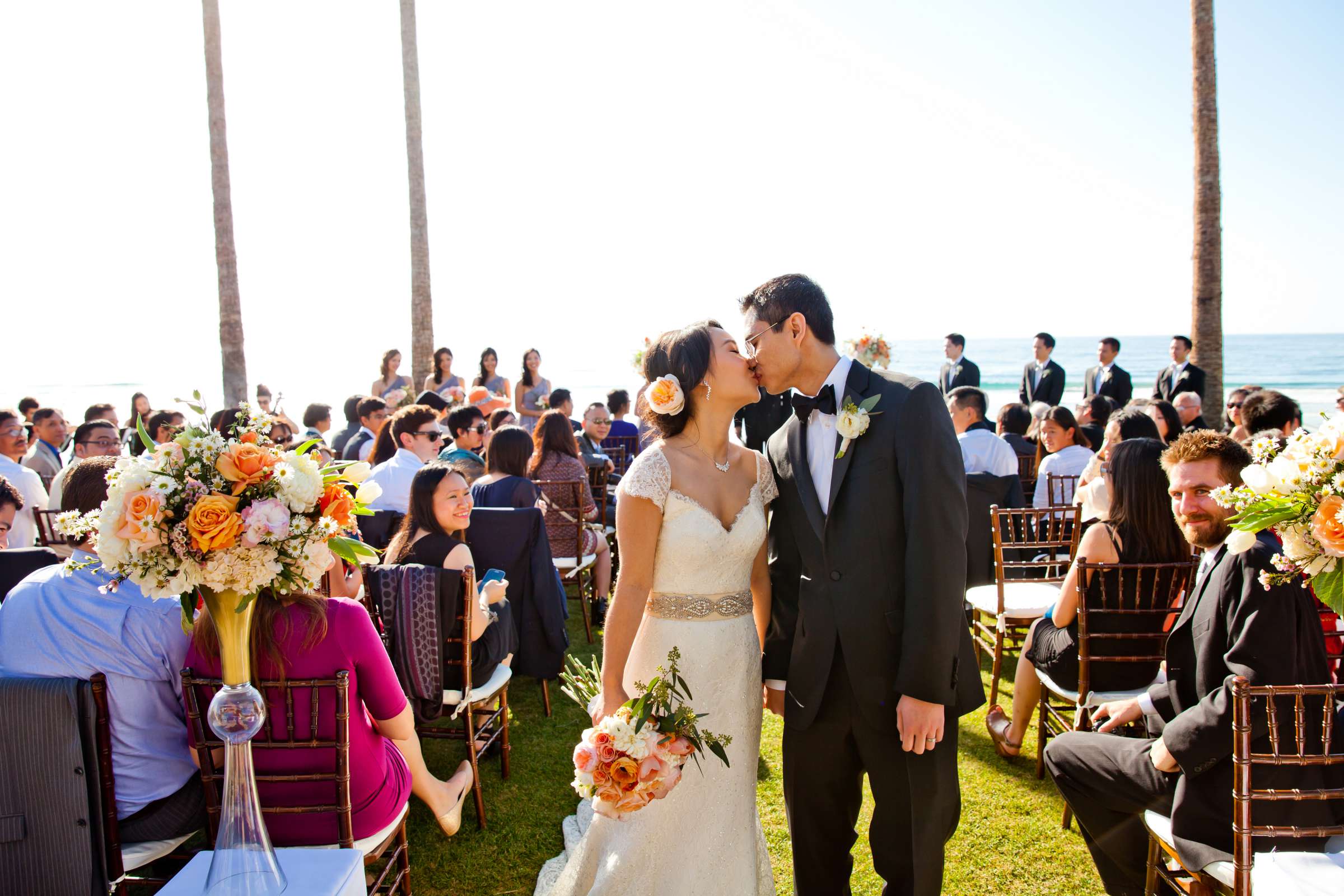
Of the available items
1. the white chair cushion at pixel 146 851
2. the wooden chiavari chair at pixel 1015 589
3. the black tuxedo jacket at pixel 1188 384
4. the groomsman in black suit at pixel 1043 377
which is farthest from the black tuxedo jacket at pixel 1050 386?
the white chair cushion at pixel 146 851

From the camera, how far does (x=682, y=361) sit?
271 cm

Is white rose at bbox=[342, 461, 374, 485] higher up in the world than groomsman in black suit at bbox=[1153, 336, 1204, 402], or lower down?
lower down

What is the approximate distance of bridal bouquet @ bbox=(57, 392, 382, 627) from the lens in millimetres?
1919

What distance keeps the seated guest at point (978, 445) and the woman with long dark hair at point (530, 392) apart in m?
5.73

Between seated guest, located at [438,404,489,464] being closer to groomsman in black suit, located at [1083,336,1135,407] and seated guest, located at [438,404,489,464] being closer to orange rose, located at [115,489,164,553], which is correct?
orange rose, located at [115,489,164,553]

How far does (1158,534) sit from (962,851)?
5.38 feet

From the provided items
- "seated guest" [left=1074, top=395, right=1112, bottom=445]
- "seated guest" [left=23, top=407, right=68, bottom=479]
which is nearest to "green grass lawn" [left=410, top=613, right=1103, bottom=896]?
"seated guest" [left=1074, top=395, right=1112, bottom=445]

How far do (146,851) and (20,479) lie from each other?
4543 mm

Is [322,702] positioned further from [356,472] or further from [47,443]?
[47,443]

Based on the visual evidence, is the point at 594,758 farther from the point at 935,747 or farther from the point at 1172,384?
the point at 1172,384

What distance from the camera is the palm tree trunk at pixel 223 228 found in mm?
11438

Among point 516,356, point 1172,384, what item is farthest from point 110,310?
point 1172,384

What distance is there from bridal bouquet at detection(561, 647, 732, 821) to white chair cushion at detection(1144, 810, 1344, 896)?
148 cm

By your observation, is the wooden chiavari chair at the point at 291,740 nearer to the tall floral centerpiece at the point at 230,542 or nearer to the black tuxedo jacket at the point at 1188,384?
the tall floral centerpiece at the point at 230,542
